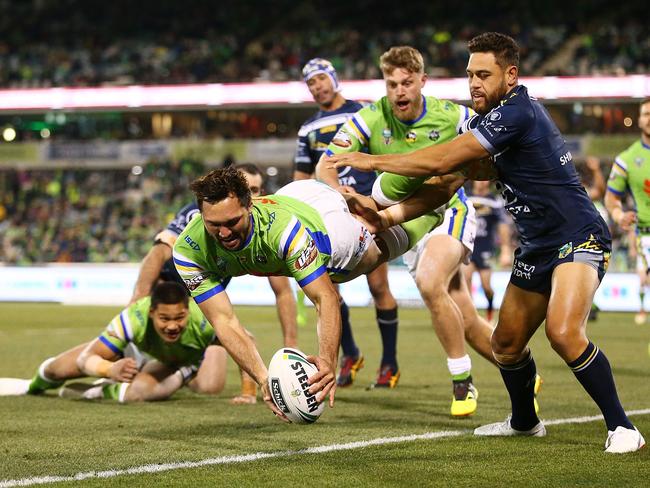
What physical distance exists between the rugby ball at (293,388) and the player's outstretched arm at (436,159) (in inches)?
44.4

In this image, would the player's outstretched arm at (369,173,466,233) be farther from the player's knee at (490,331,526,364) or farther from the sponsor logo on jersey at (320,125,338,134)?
the sponsor logo on jersey at (320,125,338,134)

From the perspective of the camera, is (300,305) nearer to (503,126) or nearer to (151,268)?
(151,268)

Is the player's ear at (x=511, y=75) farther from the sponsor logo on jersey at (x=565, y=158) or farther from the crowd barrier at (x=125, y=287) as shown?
the crowd barrier at (x=125, y=287)

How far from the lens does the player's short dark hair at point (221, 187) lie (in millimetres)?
5496

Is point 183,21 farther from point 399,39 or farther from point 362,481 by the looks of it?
point 362,481

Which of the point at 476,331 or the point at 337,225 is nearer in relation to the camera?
the point at 337,225

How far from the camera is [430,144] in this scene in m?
7.99

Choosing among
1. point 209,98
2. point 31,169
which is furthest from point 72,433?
point 31,169

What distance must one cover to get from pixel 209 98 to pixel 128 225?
18.3ft

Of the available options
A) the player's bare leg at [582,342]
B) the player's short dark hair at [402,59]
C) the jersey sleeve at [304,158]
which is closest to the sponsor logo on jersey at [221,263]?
the player's bare leg at [582,342]

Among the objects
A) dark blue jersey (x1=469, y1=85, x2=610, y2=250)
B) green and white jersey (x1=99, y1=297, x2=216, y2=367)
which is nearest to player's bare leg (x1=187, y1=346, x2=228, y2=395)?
green and white jersey (x1=99, y1=297, x2=216, y2=367)

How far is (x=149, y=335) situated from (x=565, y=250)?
13.1ft

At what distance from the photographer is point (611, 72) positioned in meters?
34.3

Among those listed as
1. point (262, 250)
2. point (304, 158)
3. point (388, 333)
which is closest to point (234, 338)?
point (262, 250)
